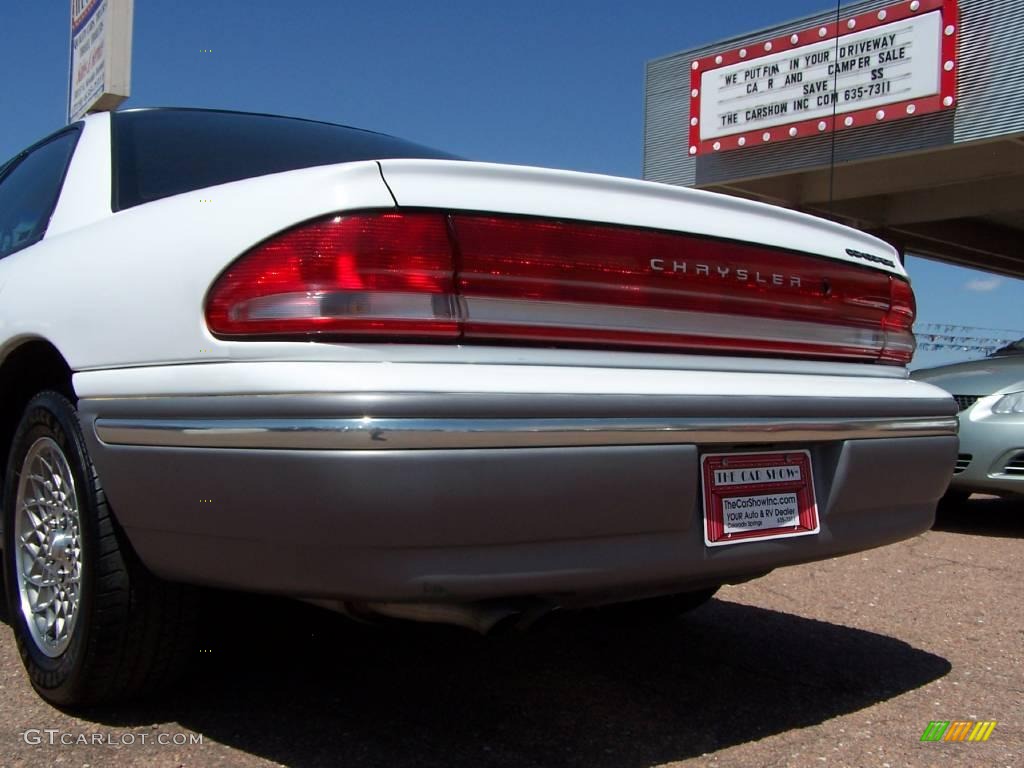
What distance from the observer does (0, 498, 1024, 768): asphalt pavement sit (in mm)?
2186

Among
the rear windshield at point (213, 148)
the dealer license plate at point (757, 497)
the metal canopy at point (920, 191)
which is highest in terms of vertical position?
the metal canopy at point (920, 191)

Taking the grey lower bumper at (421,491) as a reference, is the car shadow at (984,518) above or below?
below

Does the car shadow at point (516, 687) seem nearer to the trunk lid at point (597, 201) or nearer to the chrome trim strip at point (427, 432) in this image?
the chrome trim strip at point (427, 432)

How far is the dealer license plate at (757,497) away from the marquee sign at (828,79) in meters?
6.90

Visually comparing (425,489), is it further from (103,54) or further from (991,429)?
(103,54)

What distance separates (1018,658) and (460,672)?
1.71m

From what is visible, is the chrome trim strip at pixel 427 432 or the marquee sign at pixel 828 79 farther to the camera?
the marquee sign at pixel 828 79

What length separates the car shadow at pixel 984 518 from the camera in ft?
19.3

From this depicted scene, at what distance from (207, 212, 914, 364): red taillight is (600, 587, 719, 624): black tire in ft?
3.79

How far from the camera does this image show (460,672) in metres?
2.71

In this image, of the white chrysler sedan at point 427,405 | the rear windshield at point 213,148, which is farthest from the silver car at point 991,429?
the rear windshield at point 213,148

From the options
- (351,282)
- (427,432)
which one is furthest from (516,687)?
(351,282)

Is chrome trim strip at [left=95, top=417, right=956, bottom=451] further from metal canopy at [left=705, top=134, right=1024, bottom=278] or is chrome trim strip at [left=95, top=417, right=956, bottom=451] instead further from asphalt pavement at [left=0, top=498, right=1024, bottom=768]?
metal canopy at [left=705, top=134, right=1024, bottom=278]

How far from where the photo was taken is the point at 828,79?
31.9ft
